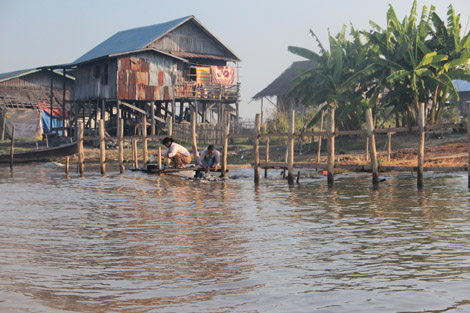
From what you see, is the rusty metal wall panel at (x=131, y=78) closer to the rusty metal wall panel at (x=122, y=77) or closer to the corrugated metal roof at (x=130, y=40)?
the rusty metal wall panel at (x=122, y=77)

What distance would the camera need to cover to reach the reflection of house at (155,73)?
3431 centimetres

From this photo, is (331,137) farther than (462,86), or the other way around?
(462,86)

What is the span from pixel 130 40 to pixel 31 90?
777 centimetres

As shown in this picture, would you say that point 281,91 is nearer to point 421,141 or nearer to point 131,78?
A: point 131,78

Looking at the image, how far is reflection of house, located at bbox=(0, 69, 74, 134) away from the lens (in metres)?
39.7

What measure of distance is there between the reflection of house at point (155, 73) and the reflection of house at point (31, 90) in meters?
2.27

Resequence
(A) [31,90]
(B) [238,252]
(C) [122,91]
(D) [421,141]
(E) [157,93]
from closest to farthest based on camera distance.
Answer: (B) [238,252] → (D) [421,141] → (C) [122,91] → (E) [157,93] → (A) [31,90]

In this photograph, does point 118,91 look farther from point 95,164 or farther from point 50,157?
point 50,157

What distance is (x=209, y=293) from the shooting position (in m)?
6.07

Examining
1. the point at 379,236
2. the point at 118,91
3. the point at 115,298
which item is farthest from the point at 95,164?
the point at 115,298

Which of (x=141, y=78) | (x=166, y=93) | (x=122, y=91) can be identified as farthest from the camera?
(x=166, y=93)

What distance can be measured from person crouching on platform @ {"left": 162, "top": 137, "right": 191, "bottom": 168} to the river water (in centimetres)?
356

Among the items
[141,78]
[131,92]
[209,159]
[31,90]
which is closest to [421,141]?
[209,159]

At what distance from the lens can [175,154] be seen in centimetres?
1939
